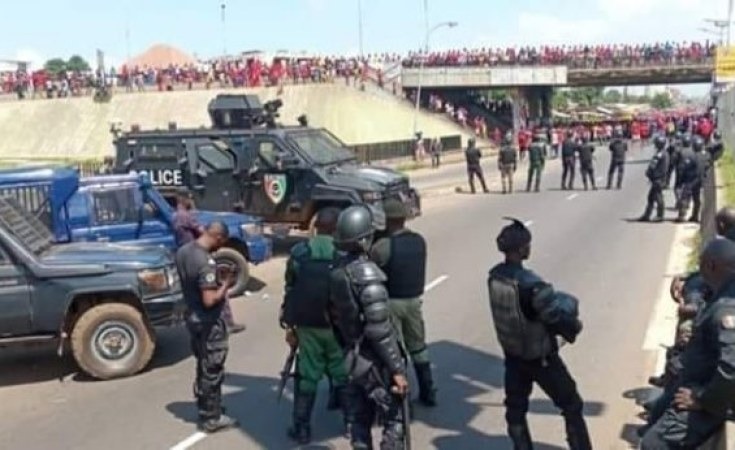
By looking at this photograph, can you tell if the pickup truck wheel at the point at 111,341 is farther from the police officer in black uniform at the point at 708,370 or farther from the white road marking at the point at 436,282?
the police officer in black uniform at the point at 708,370

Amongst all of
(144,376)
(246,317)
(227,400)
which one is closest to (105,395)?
(144,376)

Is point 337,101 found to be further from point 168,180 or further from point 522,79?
point 168,180

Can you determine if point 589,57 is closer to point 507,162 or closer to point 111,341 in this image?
point 507,162

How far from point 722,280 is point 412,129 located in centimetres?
4919

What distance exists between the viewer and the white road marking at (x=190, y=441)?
6.96 metres

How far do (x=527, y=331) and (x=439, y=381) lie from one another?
3046mm

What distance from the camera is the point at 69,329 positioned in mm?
8977

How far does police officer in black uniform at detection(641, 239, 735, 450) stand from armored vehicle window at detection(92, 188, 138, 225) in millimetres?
8737

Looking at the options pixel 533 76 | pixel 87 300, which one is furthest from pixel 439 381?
pixel 533 76

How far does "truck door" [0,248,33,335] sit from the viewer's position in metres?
8.65

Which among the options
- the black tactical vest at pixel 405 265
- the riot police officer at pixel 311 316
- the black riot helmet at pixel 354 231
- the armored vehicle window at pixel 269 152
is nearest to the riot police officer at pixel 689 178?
the armored vehicle window at pixel 269 152

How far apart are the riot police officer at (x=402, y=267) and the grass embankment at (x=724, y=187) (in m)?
4.19

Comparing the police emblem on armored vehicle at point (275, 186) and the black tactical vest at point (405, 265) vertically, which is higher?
the black tactical vest at point (405, 265)

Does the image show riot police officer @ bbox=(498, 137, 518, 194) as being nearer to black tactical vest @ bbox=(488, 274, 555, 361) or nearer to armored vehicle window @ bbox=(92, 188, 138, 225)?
armored vehicle window @ bbox=(92, 188, 138, 225)
